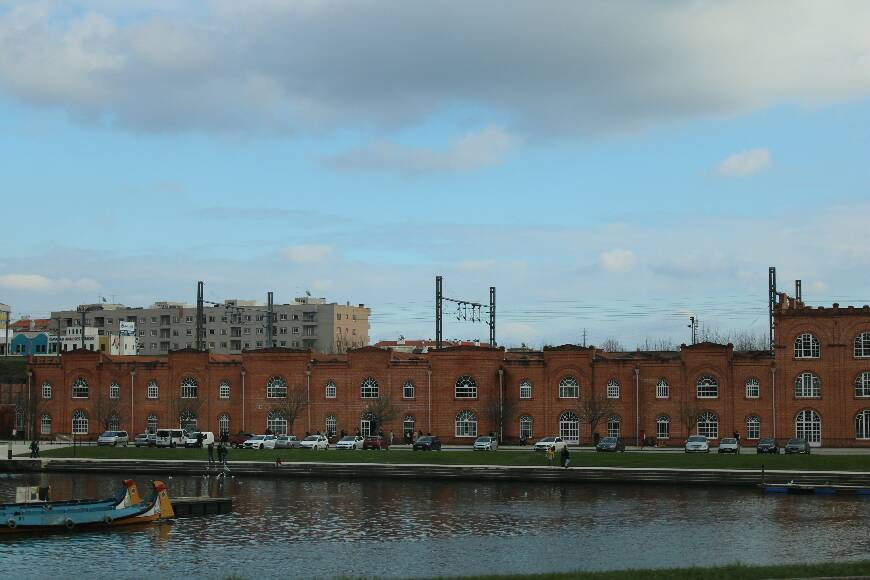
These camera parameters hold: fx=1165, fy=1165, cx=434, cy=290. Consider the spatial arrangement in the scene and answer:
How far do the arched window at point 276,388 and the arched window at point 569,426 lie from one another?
25.0 m

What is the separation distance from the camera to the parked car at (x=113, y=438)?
99188mm

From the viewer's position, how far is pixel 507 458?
3132 inches

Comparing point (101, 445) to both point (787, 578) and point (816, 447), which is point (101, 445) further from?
point (787, 578)

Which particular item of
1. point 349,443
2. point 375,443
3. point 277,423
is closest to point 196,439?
point 277,423

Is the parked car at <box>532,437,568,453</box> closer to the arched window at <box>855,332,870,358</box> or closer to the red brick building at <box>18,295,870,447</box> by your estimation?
the red brick building at <box>18,295,870,447</box>

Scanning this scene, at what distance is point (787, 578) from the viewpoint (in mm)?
31281

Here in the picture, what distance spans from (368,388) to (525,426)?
14.4 metres

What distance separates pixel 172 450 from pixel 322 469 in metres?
17.7

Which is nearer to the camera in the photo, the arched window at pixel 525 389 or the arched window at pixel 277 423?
the arched window at pixel 525 389

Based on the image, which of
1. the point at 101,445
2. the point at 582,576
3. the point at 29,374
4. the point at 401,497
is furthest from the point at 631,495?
the point at 29,374

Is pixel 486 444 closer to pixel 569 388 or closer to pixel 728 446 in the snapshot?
pixel 569 388

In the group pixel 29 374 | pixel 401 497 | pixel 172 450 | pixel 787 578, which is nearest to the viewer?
pixel 787 578

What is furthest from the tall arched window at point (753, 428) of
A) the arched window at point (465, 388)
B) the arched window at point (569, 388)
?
the arched window at point (465, 388)

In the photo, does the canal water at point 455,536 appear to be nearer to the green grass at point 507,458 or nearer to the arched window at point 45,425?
the green grass at point 507,458
